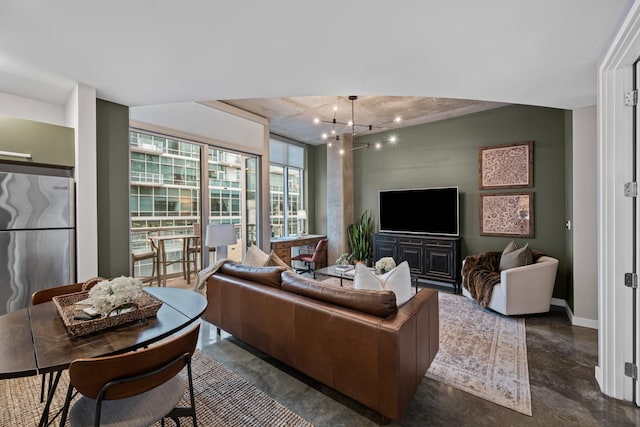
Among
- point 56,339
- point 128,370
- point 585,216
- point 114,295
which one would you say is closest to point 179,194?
point 114,295

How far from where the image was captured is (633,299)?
184 centimetres

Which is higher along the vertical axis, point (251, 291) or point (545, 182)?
point (545, 182)

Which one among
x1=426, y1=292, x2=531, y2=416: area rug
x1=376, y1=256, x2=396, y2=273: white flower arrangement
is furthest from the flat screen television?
x1=376, y1=256, x2=396, y2=273: white flower arrangement

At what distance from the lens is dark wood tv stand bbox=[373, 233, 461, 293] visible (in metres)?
4.42

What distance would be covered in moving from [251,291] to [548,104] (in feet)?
11.7

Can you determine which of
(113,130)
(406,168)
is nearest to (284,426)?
(113,130)

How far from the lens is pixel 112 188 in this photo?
2.80 m

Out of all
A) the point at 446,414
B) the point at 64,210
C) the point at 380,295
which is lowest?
the point at 446,414

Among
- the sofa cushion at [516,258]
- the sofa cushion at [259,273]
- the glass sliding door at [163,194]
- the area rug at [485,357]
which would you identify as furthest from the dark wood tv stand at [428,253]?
the glass sliding door at [163,194]

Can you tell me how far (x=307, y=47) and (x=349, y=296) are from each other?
5.84 feet

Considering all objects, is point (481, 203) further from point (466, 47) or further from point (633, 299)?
point (466, 47)

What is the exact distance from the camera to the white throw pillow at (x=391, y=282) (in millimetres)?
1991

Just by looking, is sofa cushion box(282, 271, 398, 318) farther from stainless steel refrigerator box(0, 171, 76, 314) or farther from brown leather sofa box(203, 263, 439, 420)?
stainless steel refrigerator box(0, 171, 76, 314)

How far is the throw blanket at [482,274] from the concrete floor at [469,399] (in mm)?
973
